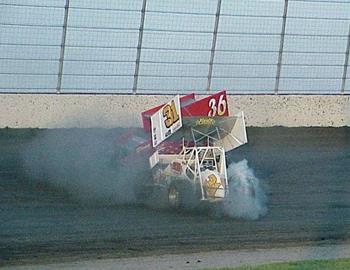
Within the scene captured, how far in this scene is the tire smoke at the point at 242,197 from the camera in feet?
56.5

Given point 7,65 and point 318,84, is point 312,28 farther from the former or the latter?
point 7,65

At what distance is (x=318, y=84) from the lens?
89.9 ft

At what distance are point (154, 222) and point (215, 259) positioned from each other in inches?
108

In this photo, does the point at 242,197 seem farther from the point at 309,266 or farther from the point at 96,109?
the point at 96,109

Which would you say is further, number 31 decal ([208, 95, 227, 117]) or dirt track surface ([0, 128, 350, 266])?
number 31 decal ([208, 95, 227, 117])

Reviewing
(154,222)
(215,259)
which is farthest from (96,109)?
(215,259)

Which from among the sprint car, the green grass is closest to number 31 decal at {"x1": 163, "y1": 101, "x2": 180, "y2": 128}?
the sprint car

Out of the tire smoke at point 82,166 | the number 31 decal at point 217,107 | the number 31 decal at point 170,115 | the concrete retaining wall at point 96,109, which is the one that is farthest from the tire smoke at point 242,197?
the concrete retaining wall at point 96,109

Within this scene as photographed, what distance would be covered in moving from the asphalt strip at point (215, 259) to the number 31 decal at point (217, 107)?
140 inches

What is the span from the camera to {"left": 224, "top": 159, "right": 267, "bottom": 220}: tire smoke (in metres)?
17.2

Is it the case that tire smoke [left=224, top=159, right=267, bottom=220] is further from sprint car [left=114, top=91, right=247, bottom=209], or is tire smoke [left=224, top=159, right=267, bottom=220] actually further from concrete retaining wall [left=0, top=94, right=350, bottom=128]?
concrete retaining wall [left=0, top=94, right=350, bottom=128]

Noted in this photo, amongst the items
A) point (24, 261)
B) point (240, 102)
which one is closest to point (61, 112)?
point (240, 102)

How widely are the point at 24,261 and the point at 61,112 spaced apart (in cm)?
1184

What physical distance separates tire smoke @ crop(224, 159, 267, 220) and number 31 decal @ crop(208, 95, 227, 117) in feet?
2.66
